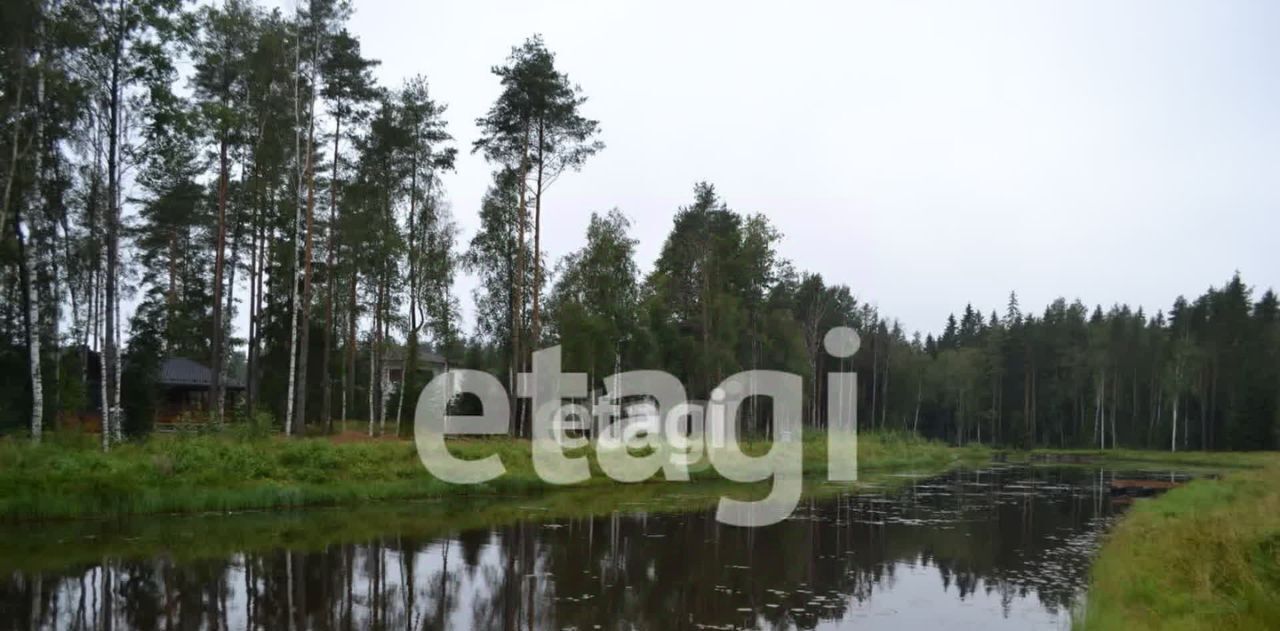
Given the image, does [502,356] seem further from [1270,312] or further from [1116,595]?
[1270,312]

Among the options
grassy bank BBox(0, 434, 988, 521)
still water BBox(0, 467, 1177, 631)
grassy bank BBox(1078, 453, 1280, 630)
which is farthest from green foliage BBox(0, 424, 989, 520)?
grassy bank BBox(1078, 453, 1280, 630)

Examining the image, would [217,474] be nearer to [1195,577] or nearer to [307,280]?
[307,280]

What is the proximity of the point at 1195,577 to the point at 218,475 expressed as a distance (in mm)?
18884

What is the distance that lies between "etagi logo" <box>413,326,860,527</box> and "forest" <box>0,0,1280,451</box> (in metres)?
1.33

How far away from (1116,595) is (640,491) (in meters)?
17.5

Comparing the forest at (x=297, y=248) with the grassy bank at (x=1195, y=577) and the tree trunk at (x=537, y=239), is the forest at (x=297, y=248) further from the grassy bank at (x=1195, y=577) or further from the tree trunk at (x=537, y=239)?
the grassy bank at (x=1195, y=577)

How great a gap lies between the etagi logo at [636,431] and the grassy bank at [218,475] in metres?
0.88

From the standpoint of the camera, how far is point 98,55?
20.8 m

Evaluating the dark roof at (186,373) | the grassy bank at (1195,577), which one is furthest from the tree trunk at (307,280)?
the grassy bank at (1195,577)

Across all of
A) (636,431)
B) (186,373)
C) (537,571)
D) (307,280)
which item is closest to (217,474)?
(307,280)

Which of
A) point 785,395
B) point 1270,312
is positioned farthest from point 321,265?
point 1270,312

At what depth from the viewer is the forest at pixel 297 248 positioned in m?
21.3

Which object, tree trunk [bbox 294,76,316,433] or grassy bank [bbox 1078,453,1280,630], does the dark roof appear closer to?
tree trunk [bbox 294,76,316,433]

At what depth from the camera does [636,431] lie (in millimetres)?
38469
